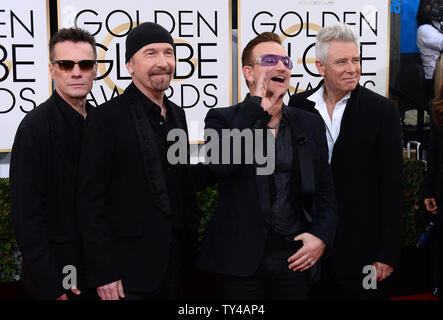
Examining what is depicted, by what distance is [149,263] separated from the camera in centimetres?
276

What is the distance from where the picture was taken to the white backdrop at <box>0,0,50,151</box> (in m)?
5.49

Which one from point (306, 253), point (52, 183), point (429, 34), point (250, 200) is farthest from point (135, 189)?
point (429, 34)

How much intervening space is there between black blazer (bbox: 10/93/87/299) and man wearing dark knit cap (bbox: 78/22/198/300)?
8.5 inches

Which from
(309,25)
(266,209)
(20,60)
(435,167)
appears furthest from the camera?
(309,25)

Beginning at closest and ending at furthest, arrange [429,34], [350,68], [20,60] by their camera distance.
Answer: [350,68]
[20,60]
[429,34]

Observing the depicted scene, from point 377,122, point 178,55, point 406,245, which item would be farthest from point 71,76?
point 406,245

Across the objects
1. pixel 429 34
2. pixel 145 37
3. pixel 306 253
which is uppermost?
pixel 429 34

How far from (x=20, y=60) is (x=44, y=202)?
331cm

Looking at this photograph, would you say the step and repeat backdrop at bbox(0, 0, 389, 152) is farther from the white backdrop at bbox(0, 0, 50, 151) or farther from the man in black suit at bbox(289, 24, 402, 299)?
the man in black suit at bbox(289, 24, 402, 299)

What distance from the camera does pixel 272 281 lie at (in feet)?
8.87

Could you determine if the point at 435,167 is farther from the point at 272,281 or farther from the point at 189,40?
the point at 189,40

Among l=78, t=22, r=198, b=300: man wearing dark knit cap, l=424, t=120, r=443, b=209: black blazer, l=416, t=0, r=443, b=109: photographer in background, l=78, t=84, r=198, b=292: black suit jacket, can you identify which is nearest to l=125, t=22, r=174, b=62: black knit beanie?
l=78, t=22, r=198, b=300: man wearing dark knit cap

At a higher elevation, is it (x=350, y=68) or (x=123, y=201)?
(x=350, y=68)

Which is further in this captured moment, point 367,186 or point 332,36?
point 332,36
